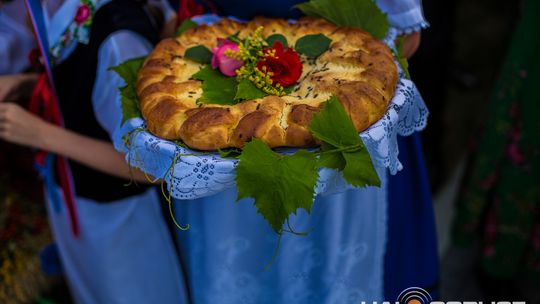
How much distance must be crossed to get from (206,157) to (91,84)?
59 centimetres

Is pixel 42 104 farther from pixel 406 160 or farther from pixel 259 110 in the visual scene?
pixel 406 160

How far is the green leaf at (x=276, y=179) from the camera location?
3.15 ft

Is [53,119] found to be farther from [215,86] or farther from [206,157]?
[206,157]

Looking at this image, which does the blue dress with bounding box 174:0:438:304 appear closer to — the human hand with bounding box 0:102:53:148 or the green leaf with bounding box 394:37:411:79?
the green leaf with bounding box 394:37:411:79

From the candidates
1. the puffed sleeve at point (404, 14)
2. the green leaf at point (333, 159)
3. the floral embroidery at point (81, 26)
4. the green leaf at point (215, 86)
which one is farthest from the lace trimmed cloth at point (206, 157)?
the floral embroidery at point (81, 26)

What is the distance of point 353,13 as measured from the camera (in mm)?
1305

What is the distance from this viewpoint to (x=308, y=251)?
1.40 m

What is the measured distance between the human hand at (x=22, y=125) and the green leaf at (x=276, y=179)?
0.78 m

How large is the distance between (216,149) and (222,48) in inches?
11.0

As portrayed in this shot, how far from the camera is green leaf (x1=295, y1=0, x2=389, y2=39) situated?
1.29 metres

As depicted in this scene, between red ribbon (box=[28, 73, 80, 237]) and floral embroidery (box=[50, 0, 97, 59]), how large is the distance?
14cm

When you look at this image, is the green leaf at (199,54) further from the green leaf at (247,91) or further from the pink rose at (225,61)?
the green leaf at (247,91)

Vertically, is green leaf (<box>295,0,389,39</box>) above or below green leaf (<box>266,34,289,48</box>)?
above

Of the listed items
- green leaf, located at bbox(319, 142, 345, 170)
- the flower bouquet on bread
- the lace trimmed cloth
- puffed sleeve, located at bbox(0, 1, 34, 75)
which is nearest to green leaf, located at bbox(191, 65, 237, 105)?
the flower bouquet on bread
